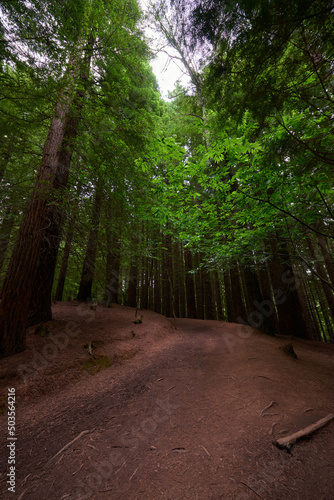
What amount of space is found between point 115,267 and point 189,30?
9.17 m

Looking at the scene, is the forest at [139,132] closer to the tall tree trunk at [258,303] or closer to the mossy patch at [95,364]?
the tall tree trunk at [258,303]

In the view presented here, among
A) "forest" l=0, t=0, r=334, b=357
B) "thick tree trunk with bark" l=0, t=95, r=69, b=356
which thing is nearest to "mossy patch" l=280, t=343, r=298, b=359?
"forest" l=0, t=0, r=334, b=357

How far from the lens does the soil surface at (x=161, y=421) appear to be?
1995 mm

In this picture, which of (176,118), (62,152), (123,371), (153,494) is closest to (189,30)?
(62,152)

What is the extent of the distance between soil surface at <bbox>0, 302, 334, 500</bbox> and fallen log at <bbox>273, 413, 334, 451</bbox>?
0.06 meters

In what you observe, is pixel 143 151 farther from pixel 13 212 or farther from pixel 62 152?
pixel 13 212

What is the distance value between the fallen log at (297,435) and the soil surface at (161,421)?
0.20 feet

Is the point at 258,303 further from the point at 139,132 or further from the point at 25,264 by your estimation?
the point at 25,264

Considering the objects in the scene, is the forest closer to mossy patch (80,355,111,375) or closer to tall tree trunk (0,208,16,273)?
tall tree trunk (0,208,16,273)

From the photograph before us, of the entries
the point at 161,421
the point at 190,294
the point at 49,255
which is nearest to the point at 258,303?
the point at 190,294

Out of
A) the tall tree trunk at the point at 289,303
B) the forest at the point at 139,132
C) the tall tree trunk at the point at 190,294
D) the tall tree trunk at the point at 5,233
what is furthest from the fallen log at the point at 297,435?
the tall tree trunk at the point at 190,294

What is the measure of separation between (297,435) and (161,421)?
195 cm

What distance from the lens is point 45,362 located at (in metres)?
4.35

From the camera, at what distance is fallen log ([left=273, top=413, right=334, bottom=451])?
90.7 inches
